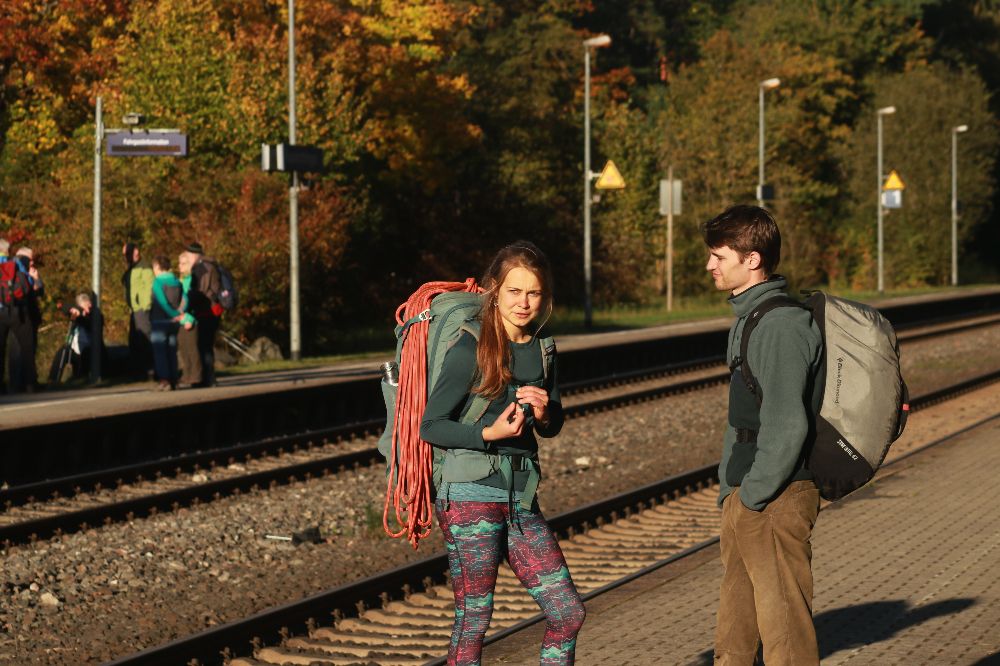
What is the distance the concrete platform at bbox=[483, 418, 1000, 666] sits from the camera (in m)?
7.57

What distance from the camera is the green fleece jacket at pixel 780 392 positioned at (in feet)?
16.5

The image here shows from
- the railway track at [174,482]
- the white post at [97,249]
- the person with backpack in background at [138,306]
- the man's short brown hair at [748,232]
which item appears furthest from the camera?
the white post at [97,249]

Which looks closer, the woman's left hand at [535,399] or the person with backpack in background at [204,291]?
the woman's left hand at [535,399]

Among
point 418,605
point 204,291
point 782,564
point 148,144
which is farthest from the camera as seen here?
point 148,144

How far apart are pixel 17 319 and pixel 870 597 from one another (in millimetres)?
13954

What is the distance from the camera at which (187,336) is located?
2073 cm

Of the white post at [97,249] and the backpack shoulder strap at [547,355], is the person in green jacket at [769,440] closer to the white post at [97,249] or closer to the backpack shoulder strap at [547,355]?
the backpack shoulder strap at [547,355]

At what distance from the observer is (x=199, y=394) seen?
65.5ft

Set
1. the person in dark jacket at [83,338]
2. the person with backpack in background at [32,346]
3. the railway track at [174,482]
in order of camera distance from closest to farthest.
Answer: the railway track at [174,482] < the person with backpack in background at [32,346] < the person in dark jacket at [83,338]

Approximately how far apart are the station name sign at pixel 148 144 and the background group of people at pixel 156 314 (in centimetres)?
126

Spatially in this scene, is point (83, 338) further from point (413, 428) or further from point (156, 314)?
point (413, 428)

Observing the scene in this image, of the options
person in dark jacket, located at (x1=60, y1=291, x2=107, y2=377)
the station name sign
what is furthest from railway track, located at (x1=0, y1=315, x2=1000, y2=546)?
person in dark jacket, located at (x1=60, y1=291, x2=107, y2=377)

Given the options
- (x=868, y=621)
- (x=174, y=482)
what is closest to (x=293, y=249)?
(x=174, y=482)

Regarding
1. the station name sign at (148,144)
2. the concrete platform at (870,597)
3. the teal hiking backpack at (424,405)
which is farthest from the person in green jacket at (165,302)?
the teal hiking backpack at (424,405)
